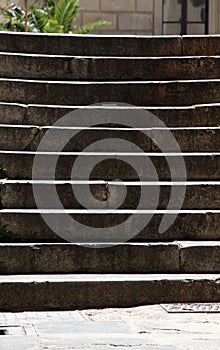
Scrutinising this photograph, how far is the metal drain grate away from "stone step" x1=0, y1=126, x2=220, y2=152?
224 cm

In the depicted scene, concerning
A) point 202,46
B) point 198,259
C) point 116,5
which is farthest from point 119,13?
point 198,259

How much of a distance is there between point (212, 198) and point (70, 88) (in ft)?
7.54

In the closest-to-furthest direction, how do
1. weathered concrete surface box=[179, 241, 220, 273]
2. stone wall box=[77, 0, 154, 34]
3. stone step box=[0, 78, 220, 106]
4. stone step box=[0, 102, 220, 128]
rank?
weathered concrete surface box=[179, 241, 220, 273]
stone step box=[0, 102, 220, 128]
stone step box=[0, 78, 220, 106]
stone wall box=[77, 0, 154, 34]

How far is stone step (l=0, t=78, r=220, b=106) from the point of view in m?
10.4

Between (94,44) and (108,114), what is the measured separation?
1359mm

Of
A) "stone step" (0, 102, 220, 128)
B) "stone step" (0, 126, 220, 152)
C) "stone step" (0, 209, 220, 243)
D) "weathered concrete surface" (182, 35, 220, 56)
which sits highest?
"weathered concrete surface" (182, 35, 220, 56)

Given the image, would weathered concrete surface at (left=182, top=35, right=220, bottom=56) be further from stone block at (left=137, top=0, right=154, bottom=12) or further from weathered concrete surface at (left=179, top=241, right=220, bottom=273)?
stone block at (left=137, top=0, right=154, bottom=12)

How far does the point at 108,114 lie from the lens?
10102 millimetres

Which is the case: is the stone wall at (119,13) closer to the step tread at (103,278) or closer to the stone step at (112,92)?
the stone step at (112,92)

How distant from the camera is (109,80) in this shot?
10.9 m

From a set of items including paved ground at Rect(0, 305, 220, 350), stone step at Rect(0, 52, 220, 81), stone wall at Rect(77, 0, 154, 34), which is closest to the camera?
paved ground at Rect(0, 305, 220, 350)

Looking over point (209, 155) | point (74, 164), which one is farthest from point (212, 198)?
point (74, 164)

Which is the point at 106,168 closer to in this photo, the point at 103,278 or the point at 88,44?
the point at 103,278

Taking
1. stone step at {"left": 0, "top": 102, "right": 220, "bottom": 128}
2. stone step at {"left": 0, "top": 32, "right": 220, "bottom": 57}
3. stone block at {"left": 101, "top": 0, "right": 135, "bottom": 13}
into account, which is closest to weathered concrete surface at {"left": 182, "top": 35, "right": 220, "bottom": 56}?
stone step at {"left": 0, "top": 32, "right": 220, "bottom": 57}
